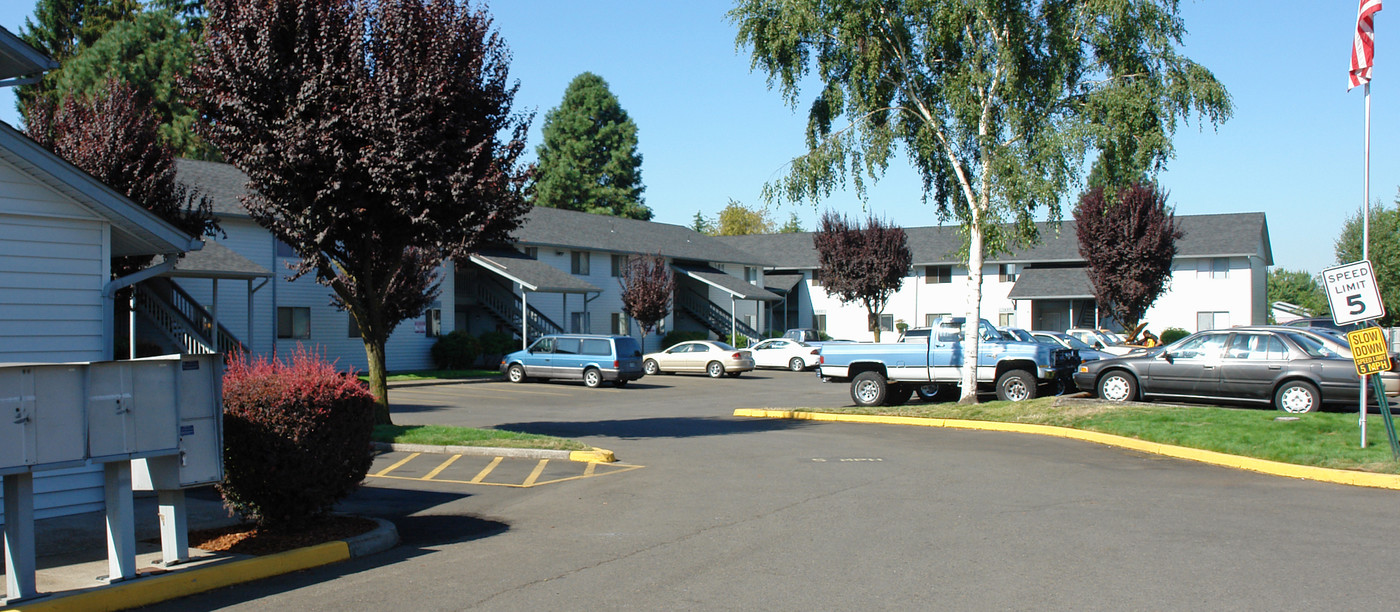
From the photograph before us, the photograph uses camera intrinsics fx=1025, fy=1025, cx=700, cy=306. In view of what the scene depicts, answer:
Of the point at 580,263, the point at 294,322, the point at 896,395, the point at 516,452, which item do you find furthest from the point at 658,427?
the point at 580,263

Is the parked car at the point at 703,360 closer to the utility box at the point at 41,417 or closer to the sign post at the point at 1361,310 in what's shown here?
the sign post at the point at 1361,310

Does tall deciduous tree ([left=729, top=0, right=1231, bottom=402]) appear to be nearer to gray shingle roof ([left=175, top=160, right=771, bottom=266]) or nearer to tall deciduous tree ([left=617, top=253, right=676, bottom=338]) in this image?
gray shingle roof ([left=175, top=160, right=771, bottom=266])

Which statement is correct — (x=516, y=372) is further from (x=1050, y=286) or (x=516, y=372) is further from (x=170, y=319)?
(x=1050, y=286)

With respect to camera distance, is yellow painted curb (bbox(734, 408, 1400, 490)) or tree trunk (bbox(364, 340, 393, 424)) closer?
yellow painted curb (bbox(734, 408, 1400, 490))

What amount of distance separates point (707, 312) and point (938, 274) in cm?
1365

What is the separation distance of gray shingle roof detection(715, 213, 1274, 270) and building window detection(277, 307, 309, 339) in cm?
2528

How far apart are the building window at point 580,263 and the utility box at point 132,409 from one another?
123ft

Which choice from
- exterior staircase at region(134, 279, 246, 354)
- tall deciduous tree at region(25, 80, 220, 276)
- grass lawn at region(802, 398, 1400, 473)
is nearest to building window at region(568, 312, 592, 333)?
exterior staircase at region(134, 279, 246, 354)

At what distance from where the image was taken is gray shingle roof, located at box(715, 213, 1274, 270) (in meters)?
49.0

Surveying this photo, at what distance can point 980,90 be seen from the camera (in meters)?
20.3

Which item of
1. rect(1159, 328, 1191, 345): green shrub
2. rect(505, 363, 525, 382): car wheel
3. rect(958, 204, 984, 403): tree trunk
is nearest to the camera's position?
rect(958, 204, 984, 403): tree trunk

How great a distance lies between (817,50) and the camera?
68.4ft

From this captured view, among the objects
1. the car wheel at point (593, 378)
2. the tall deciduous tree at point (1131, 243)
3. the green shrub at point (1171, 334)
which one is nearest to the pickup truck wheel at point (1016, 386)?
the car wheel at point (593, 378)

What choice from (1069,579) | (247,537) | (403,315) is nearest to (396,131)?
(247,537)
